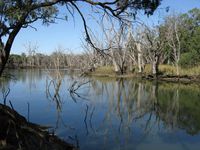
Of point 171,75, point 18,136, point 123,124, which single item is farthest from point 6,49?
point 171,75

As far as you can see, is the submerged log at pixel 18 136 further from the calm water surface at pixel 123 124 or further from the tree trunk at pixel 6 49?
the calm water surface at pixel 123 124

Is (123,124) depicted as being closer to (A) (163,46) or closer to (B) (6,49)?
(B) (6,49)

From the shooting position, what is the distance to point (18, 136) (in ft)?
17.6

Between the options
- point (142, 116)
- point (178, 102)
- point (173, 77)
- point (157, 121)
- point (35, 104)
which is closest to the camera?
point (157, 121)

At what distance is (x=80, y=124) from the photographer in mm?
11148

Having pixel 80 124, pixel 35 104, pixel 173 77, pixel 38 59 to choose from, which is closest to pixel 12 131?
pixel 80 124

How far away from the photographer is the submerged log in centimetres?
518

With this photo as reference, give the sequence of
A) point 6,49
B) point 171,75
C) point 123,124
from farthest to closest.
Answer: point 171,75 < point 123,124 < point 6,49

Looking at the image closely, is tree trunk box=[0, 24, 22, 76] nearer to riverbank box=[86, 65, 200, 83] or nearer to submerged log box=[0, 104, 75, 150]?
submerged log box=[0, 104, 75, 150]

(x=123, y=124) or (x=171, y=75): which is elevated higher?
(x=171, y=75)

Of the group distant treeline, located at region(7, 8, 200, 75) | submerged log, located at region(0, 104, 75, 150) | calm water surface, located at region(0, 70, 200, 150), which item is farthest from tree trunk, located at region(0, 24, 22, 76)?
distant treeline, located at region(7, 8, 200, 75)

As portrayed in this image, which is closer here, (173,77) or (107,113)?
(107,113)

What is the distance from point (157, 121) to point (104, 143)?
436 cm

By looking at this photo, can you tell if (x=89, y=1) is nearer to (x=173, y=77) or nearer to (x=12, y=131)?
(x=12, y=131)
